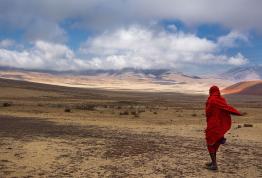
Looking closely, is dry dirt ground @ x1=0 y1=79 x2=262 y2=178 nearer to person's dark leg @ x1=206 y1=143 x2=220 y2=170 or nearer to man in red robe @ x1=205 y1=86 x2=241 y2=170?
person's dark leg @ x1=206 y1=143 x2=220 y2=170

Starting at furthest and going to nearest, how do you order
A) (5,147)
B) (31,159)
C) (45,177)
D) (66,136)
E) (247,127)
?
(247,127)
(66,136)
(5,147)
(31,159)
(45,177)

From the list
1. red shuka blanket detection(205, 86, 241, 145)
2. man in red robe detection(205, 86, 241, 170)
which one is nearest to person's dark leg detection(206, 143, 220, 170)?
man in red robe detection(205, 86, 241, 170)

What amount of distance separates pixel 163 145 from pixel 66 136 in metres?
4.14

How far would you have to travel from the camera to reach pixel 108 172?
10.2 m

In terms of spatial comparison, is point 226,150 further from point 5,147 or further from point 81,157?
point 5,147

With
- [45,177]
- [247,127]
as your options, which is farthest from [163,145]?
[247,127]

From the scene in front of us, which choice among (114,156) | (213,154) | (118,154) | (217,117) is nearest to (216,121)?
(217,117)

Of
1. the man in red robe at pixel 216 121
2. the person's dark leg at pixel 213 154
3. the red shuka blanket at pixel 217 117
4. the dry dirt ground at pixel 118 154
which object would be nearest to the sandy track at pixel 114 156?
the dry dirt ground at pixel 118 154

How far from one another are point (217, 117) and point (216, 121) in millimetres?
108

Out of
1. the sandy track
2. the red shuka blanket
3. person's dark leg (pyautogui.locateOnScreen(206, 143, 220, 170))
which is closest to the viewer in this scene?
the sandy track

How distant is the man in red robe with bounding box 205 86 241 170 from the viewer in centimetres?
1045

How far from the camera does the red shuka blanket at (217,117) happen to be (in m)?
10.4

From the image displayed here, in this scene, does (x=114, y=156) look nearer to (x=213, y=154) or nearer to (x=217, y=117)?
(x=213, y=154)

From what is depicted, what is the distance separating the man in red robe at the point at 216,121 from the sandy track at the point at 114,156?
692 mm
